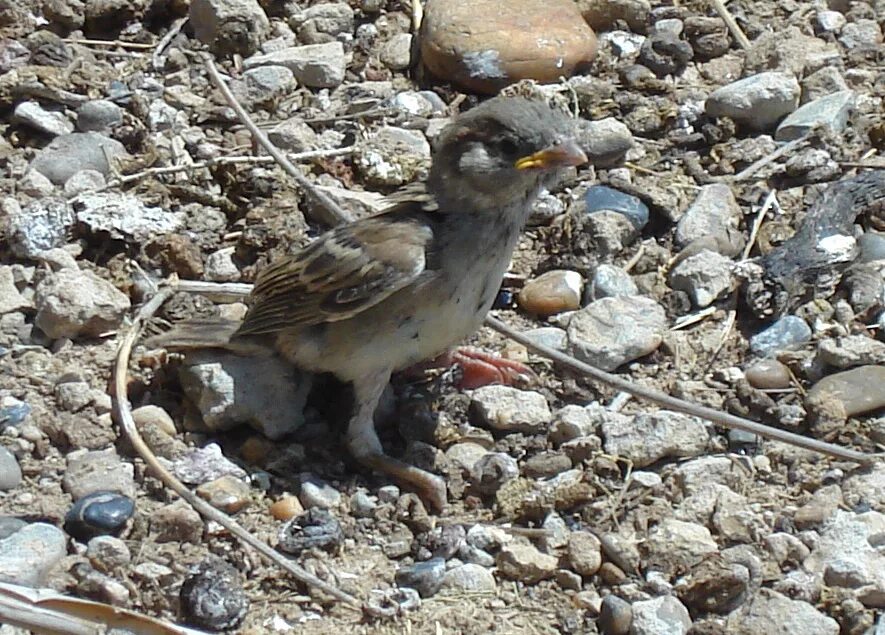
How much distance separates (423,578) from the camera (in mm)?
4945

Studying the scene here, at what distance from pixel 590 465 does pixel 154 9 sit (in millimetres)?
3517

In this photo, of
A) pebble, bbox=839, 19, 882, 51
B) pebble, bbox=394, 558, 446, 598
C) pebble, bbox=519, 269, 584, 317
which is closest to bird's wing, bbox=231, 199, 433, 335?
pebble, bbox=519, 269, 584, 317

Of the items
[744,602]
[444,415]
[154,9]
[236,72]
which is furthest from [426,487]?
[154,9]

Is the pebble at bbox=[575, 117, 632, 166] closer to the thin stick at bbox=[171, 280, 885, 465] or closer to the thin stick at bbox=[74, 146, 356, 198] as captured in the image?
the thin stick at bbox=[74, 146, 356, 198]

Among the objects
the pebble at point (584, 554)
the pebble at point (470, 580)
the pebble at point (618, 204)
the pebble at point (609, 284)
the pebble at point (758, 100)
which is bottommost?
the pebble at point (470, 580)

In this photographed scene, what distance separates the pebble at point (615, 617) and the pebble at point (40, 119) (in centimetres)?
344

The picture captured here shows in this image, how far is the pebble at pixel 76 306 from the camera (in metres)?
5.89

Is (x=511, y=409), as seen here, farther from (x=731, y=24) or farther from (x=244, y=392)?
(x=731, y=24)

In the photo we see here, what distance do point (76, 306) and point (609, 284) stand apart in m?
2.00

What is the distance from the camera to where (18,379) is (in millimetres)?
5770

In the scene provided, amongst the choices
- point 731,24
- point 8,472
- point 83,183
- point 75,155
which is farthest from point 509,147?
point 731,24

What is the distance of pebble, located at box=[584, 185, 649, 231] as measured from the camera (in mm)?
6546

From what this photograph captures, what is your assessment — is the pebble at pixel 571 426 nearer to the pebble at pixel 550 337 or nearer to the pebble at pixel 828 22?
the pebble at pixel 550 337

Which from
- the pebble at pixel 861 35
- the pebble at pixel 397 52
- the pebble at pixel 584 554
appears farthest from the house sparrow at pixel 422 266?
the pebble at pixel 861 35
